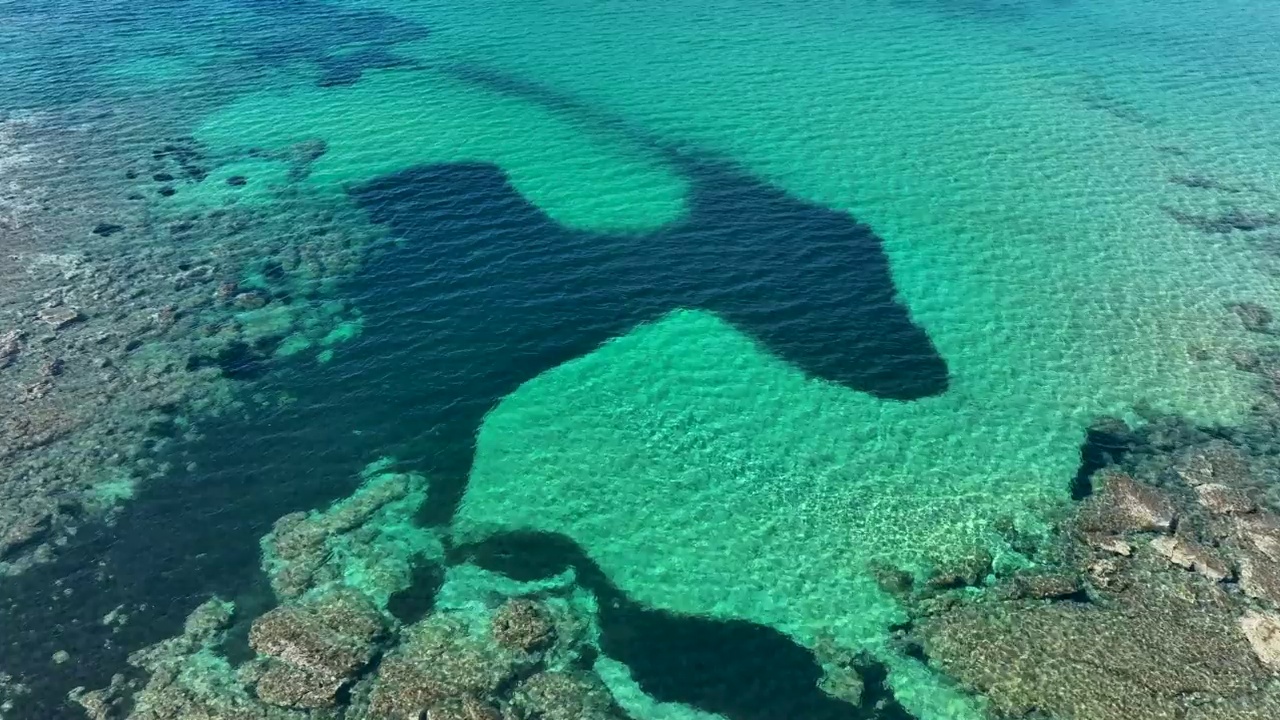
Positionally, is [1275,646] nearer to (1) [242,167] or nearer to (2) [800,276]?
(2) [800,276]

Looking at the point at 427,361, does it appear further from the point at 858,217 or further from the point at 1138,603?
the point at 1138,603

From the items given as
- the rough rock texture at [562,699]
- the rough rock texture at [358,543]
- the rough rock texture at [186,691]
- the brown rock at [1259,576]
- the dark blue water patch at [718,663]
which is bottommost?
the rough rock texture at [186,691]

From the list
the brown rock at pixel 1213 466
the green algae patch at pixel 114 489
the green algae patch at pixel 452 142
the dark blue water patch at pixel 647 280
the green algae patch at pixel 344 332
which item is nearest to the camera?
the green algae patch at pixel 114 489

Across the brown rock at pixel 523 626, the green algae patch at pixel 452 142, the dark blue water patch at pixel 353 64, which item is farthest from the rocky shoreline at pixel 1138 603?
the dark blue water patch at pixel 353 64

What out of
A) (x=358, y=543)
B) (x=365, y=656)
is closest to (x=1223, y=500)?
(x=365, y=656)

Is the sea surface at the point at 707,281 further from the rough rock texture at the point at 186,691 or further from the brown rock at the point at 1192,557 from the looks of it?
the brown rock at the point at 1192,557
